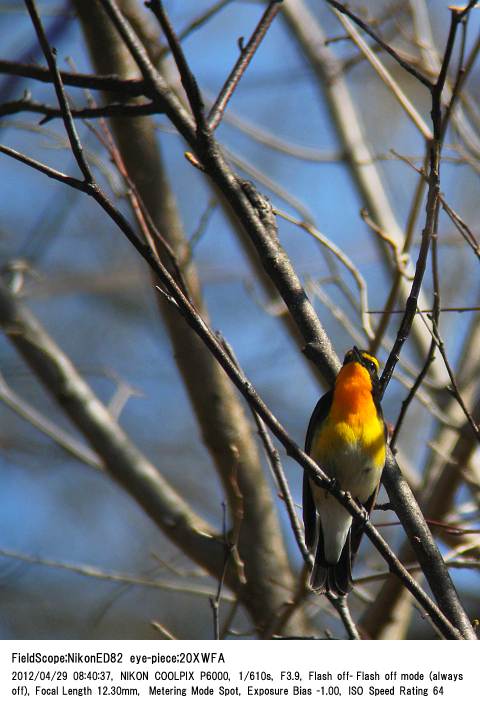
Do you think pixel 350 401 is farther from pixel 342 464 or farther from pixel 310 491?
pixel 310 491

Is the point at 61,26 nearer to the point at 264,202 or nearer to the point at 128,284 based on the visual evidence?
the point at 264,202

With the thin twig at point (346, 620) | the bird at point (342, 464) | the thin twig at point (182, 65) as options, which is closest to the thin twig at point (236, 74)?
the thin twig at point (182, 65)

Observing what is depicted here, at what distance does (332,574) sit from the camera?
361cm

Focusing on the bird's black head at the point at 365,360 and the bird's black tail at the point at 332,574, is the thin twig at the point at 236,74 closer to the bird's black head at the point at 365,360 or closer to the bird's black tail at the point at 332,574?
the bird's black head at the point at 365,360

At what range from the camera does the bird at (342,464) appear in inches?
142

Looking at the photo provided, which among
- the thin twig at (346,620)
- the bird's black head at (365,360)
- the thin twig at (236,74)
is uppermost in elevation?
the thin twig at (236,74)

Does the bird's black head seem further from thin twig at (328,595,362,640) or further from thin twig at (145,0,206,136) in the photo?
thin twig at (145,0,206,136)

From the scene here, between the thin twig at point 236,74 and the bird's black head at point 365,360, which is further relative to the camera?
the bird's black head at point 365,360

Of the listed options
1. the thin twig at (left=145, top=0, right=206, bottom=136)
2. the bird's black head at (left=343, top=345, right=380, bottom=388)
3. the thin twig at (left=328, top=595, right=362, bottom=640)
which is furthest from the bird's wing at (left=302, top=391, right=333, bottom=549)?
the thin twig at (left=145, top=0, right=206, bottom=136)

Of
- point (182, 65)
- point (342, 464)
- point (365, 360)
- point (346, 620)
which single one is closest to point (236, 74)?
point (182, 65)

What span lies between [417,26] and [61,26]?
3.23 m

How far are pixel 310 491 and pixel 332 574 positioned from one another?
0.37 metres

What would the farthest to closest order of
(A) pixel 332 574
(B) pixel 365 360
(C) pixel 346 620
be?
(B) pixel 365 360, (A) pixel 332 574, (C) pixel 346 620
